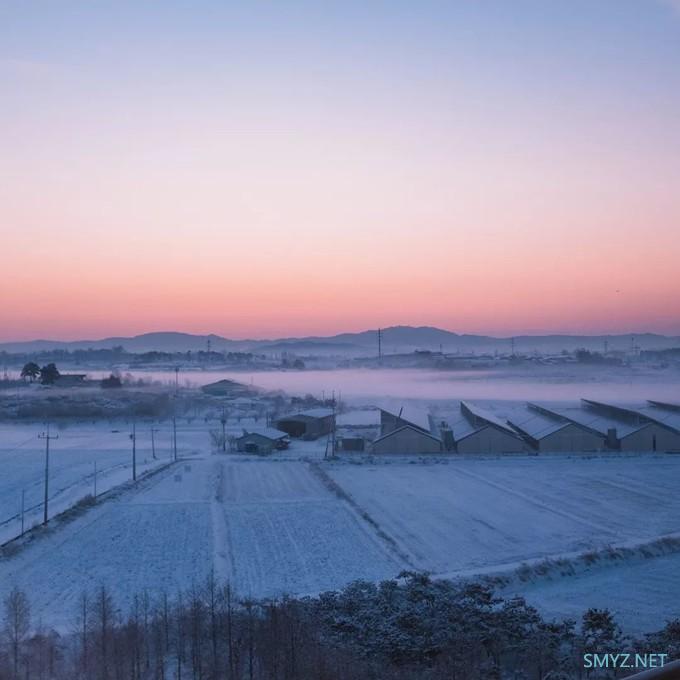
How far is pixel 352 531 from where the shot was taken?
31.8 ft

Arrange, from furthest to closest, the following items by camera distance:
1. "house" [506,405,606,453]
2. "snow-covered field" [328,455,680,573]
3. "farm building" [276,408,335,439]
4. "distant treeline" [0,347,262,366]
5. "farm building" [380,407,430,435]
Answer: "distant treeline" [0,347,262,366]
"farm building" [276,408,335,439]
"farm building" [380,407,430,435]
"house" [506,405,606,453]
"snow-covered field" [328,455,680,573]

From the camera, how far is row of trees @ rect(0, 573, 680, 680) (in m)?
4.78

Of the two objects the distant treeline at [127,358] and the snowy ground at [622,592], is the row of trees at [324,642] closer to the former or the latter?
the snowy ground at [622,592]

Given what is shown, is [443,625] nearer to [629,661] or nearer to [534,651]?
[534,651]

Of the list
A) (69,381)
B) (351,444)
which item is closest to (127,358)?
(69,381)

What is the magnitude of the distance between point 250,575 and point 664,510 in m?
6.77

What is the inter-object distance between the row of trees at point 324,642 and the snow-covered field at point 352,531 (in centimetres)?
94

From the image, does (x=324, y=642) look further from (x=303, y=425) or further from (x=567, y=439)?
(x=303, y=425)

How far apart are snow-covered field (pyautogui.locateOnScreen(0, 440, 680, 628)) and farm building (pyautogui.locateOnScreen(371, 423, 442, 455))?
2.00 metres

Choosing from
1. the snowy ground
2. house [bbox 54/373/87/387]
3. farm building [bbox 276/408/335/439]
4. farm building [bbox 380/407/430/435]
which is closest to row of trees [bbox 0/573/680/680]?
the snowy ground

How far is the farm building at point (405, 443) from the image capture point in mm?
16984

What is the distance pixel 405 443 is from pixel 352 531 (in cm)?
746

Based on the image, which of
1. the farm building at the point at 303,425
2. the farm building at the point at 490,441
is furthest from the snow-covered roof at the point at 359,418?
the farm building at the point at 490,441

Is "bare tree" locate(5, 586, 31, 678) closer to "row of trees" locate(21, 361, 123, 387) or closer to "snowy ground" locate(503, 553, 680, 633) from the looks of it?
"snowy ground" locate(503, 553, 680, 633)
